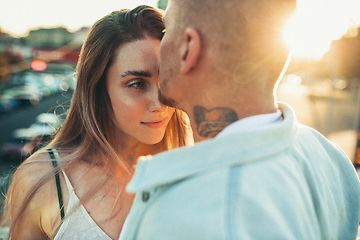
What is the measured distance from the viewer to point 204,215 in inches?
32.6

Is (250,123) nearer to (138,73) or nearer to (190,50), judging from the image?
(190,50)

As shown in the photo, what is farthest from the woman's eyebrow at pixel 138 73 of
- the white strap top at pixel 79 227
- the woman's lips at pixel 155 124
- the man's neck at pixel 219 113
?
the white strap top at pixel 79 227

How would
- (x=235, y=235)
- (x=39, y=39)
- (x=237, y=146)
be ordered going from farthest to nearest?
1. (x=39, y=39)
2. (x=237, y=146)
3. (x=235, y=235)

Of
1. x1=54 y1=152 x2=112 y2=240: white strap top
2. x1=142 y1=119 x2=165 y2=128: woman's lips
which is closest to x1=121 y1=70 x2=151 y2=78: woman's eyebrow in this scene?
x1=142 y1=119 x2=165 y2=128: woman's lips

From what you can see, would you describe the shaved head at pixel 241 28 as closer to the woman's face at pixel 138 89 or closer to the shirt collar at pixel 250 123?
the shirt collar at pixel 250 123

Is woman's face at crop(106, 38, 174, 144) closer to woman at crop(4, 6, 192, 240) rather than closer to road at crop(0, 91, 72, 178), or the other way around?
woman at crop(4, 6, 192, 240)

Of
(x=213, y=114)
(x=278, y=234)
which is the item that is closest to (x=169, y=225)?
(x=278, y=234)

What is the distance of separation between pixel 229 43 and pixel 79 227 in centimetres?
167

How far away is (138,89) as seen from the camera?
6.64 ft

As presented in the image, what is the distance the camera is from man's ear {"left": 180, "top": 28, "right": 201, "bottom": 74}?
1.06 metres

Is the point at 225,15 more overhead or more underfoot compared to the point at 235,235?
more overhead

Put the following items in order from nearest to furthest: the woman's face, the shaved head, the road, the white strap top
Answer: the shaved head
the white strap top
the woman's face
the road

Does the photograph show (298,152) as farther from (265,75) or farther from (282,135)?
(265,75)

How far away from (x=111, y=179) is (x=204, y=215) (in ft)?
5.05
